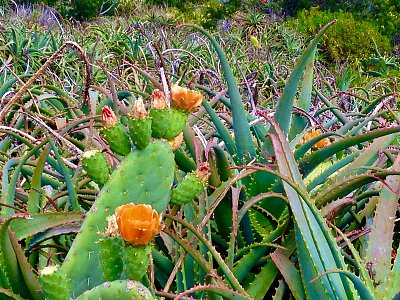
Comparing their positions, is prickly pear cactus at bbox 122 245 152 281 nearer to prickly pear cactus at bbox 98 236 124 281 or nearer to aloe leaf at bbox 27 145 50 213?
prickly pear cactus at bbox 98 236 124 281

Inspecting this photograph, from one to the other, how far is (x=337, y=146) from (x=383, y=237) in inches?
10.6

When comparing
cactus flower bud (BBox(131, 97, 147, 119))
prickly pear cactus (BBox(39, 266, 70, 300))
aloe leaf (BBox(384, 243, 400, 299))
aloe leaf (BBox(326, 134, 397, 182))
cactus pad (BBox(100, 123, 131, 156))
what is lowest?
aloe leaf (BBox(384, 243, 400, 299))

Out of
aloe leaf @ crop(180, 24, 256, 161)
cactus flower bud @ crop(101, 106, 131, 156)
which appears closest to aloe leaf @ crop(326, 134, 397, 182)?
aloe leaf @ crop(180, 24, 256, 161)

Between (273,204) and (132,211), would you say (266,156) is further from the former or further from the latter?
(132,211)

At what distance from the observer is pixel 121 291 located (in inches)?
29.6

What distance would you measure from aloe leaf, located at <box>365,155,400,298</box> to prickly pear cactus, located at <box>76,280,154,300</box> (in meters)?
0.55

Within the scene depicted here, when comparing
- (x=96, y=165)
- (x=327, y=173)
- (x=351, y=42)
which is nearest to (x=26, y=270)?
(x=96, y=165)

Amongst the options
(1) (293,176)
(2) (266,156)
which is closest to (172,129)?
(1) (293,176)

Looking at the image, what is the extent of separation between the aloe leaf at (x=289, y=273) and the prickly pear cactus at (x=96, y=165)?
391 millimetres

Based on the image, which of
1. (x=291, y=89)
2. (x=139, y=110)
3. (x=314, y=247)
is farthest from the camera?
(x=291, y=89)

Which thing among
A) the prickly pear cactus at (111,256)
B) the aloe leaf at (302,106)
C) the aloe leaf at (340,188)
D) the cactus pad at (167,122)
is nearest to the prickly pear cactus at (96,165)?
the cactus pad at (167,122)

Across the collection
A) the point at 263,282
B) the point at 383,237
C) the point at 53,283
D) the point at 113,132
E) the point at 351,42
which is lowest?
the point at 351,42

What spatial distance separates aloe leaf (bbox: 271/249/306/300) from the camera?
1.14m

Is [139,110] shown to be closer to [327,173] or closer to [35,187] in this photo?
[35,187]
